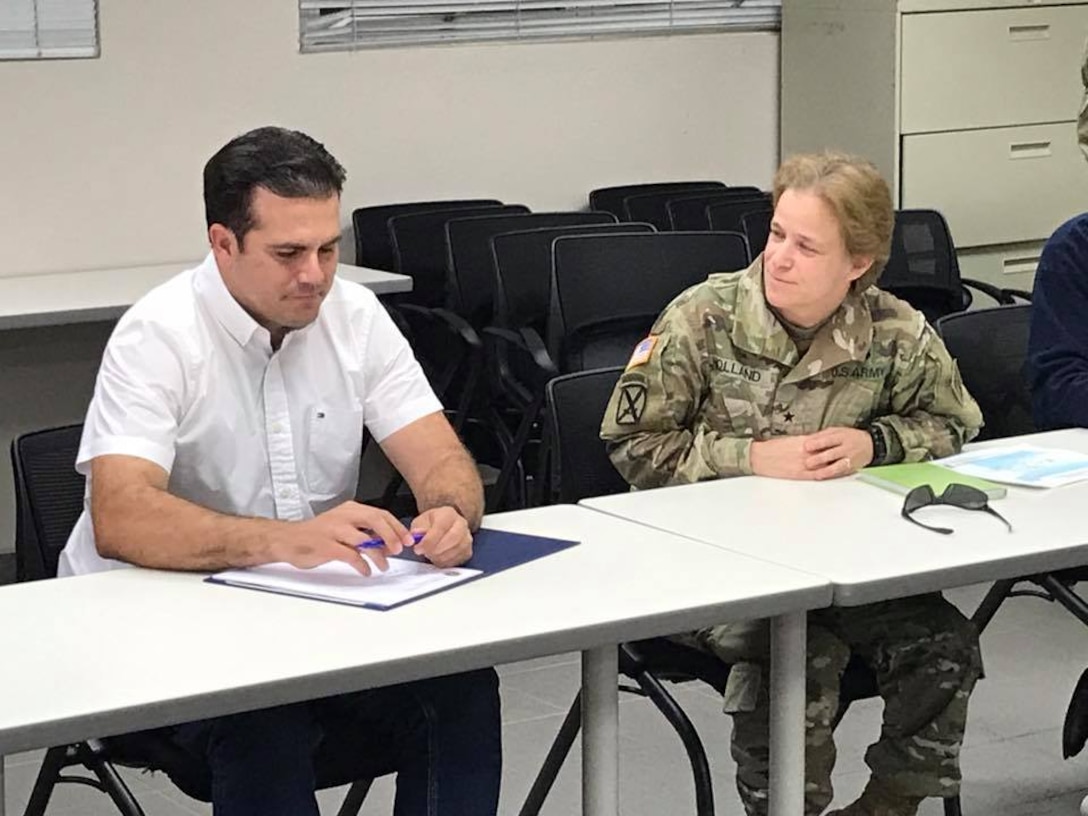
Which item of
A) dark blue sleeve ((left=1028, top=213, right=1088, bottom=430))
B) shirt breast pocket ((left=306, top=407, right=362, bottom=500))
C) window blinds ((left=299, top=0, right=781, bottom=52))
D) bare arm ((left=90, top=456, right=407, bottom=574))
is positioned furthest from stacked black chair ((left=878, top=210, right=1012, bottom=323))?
bare arm ((left=90, top=456, right=407, bottom=574))

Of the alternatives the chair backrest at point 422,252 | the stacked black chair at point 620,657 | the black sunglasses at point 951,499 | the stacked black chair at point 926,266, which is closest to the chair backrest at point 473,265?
the chair backrest at point 422,252

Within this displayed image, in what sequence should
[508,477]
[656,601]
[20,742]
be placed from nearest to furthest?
[20,742] → [656,601] → [508,477]

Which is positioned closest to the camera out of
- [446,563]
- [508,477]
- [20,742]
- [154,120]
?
[20,742]

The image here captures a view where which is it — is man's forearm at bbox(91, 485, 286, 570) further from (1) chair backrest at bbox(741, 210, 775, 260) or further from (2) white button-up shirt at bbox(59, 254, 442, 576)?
(1) chair backrest at bbox(741, 210, 775, 260)

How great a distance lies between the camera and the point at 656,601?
84.7 inches

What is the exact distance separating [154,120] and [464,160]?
1003mm

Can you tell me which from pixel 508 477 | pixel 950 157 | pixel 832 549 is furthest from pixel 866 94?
pixel 832 549

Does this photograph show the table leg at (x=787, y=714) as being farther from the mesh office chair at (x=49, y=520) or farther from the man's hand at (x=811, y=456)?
the mesh office chair at (x=49, y=520)

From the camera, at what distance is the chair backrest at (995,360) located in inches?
136

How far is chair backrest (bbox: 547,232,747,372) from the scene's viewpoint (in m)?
4.28

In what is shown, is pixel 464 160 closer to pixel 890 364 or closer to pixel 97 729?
pixel 890 364

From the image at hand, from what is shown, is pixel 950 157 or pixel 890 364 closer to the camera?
pixel 890 364

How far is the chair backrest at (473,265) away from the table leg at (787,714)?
260cm

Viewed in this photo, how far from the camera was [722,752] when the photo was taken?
12.1 feet
